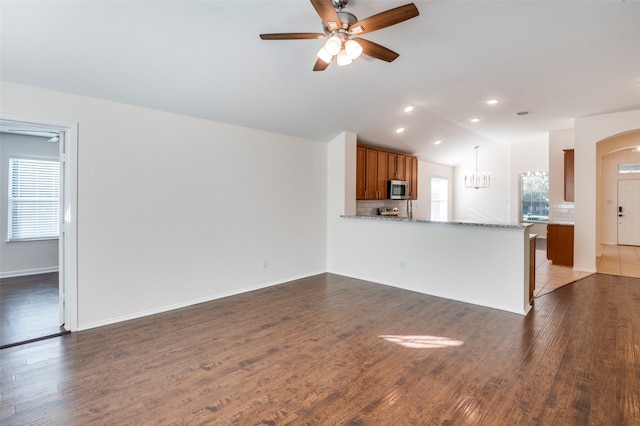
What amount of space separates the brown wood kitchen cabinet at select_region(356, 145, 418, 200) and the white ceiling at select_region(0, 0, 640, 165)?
133 centimetres

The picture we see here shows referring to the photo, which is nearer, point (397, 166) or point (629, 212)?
point (397, 166)

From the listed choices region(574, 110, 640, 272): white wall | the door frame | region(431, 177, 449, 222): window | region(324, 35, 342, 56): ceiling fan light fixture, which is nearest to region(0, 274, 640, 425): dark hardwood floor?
the door frame

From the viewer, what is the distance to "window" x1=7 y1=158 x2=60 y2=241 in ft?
18.2

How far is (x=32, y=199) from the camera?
5727mm

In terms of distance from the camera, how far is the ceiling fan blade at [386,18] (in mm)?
1950

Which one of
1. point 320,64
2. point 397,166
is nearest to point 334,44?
point 320,64

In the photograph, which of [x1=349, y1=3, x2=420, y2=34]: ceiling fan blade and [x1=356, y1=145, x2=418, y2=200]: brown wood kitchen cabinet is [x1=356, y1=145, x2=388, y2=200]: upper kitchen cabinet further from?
[x1=349, y1=3, x2=420, y2=34]: ceiling fan blade

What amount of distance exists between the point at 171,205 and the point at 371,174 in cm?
375

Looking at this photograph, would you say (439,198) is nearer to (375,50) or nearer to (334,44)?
(375,50)

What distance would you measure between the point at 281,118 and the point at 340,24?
2384 millimetres

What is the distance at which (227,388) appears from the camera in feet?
7.43

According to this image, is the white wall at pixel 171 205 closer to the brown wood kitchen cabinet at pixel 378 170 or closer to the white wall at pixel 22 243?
the brown wood kitchen cabinet at pixel 378 170

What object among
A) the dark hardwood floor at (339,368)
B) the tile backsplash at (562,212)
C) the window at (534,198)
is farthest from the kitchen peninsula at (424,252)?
the window at (534,198)

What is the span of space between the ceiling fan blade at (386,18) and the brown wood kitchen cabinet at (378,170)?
12.5ft
